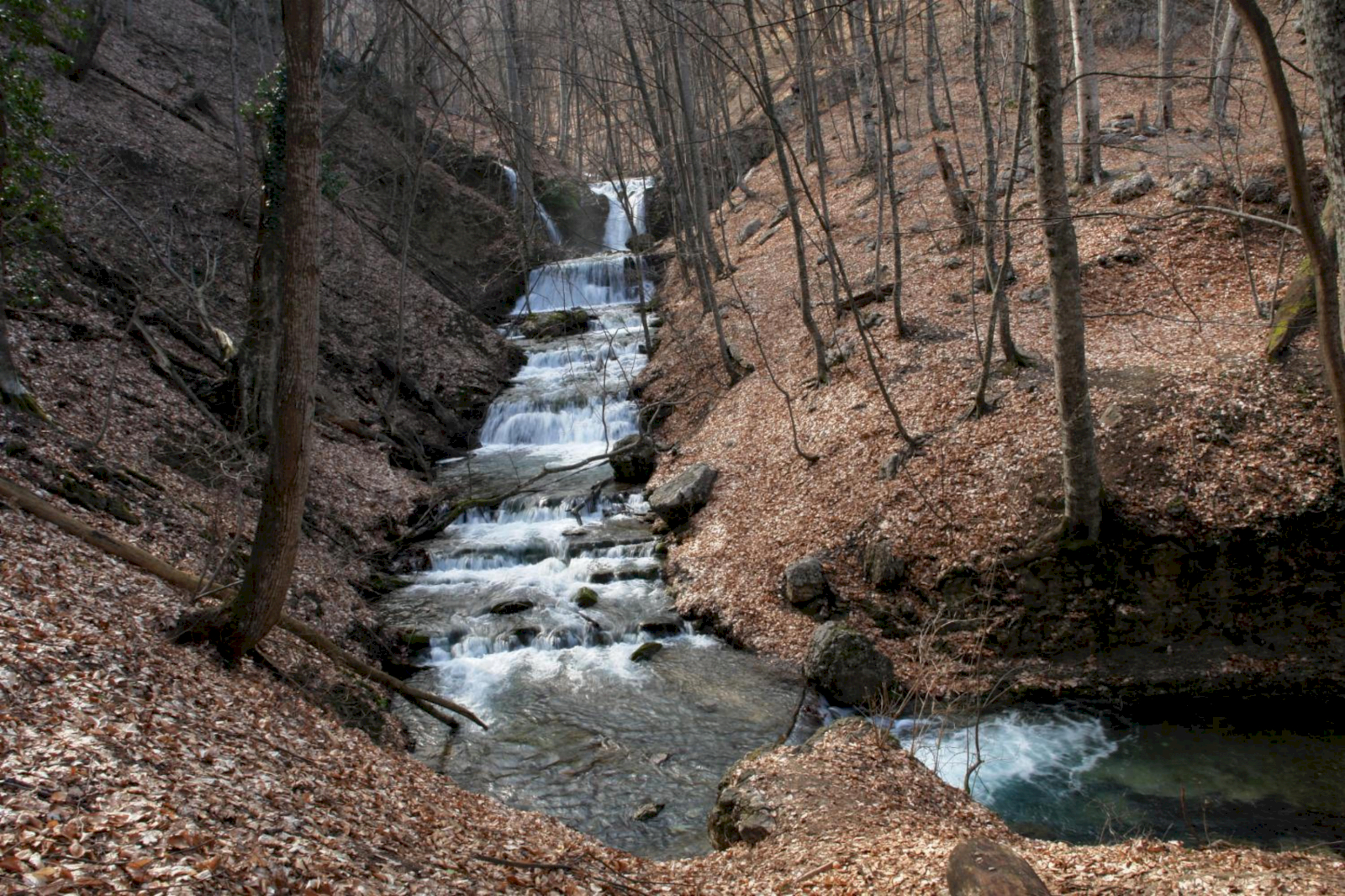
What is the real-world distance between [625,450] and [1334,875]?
13068mm

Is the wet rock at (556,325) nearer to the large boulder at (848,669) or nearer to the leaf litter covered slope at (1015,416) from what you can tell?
the leaf litter covered slope at (1015,416)

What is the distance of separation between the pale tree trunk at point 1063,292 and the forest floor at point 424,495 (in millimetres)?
622

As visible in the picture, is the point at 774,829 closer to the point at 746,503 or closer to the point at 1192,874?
the point at 1192,874

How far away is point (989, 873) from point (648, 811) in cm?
398

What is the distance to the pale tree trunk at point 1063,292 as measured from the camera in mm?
8148

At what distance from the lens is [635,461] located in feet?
54.5

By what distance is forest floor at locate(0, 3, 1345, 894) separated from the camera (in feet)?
13.8

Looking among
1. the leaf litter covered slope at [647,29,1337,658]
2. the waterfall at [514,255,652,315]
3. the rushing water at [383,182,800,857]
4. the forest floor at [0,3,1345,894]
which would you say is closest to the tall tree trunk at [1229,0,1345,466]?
the leaf litter covered slope at [647,29,1337,658]

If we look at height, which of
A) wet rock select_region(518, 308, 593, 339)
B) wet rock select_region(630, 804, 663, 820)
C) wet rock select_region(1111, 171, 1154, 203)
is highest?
wet rock select_region(1111, 171, 1154, 203)

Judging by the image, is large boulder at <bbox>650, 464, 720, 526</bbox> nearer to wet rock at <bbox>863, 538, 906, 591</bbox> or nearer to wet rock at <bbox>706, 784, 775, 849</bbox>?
wet rock at <bbox>863, 538, 906, 591</bbox>

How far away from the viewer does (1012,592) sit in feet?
31.6

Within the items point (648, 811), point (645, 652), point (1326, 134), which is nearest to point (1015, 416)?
point (645, 652)

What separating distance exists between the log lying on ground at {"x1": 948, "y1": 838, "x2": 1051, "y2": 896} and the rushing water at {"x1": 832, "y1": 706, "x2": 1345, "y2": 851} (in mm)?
2449

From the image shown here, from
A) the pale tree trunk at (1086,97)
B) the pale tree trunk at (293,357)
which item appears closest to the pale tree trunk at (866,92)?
the pale tree trunk at (1086,97)
